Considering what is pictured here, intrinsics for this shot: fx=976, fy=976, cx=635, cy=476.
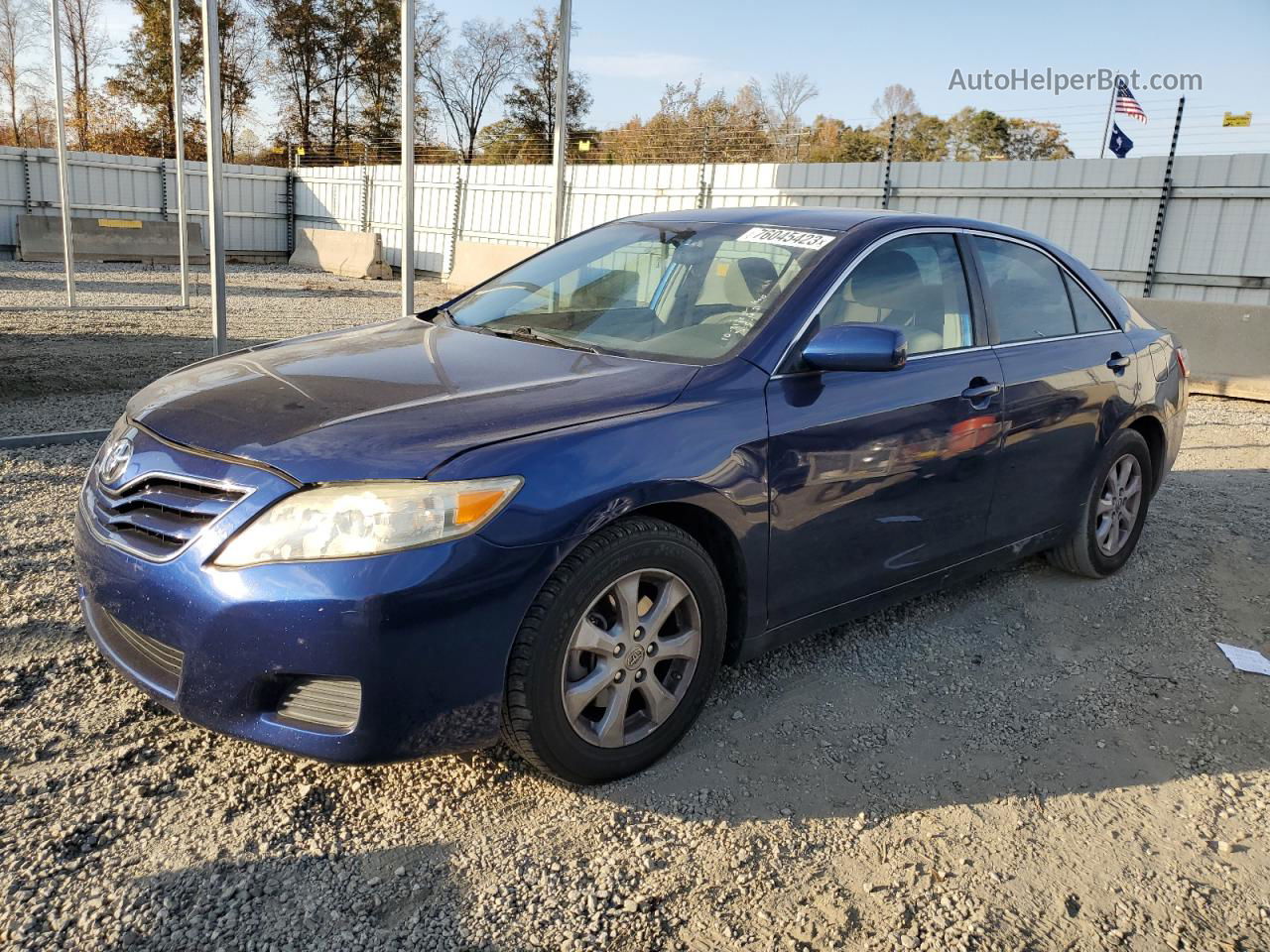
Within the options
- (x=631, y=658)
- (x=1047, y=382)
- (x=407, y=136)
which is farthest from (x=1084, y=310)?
(x=407, y=136)

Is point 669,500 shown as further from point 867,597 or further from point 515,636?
point 867,597

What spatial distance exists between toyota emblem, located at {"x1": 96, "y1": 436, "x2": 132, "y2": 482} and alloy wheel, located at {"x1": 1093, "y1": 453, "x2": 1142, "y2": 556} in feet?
13.2

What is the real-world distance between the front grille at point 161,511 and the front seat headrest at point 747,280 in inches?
68.5

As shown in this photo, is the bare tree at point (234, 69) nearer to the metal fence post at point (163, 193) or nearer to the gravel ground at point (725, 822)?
the metal fence post at point (163, 193)

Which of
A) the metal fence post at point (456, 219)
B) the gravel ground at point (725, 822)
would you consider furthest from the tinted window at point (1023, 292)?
the metal fence post at point (456, 219)

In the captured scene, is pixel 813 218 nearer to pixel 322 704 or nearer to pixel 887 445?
pixel 887 445

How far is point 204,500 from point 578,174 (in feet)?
61.3

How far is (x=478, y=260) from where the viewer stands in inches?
776

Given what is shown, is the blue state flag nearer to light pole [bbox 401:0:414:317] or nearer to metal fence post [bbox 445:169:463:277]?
light pole [bbox 401:0:414:317]

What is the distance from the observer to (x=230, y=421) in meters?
2.62

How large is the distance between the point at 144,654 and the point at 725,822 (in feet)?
5.32

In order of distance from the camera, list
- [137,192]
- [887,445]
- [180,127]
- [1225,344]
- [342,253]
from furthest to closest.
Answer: [137,192]
[342,253]
[180,127]
[1225,344]
[887,445]

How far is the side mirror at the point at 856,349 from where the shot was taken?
3.05 m

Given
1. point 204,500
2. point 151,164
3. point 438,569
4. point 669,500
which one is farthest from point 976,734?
point 151,164
